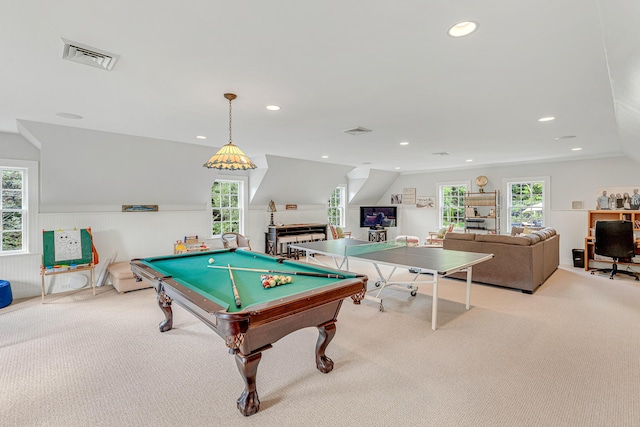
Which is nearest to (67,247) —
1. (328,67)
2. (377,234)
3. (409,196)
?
(328,67)

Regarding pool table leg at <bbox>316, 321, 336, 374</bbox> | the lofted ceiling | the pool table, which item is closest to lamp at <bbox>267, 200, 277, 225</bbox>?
the lofted ceiling

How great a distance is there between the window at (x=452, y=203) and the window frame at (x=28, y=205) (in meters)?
8.98

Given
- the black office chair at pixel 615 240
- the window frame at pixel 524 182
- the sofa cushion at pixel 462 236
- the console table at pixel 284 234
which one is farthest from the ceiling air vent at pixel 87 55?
the window frame at pixel 524 182

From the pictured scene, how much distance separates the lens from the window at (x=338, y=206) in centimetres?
960

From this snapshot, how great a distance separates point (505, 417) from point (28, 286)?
245 inches

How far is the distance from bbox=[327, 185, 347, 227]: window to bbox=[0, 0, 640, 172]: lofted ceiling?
5263 mm

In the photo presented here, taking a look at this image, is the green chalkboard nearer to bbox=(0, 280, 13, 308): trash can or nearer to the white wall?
the white wall

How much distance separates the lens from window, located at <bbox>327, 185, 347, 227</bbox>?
9602 millimetres

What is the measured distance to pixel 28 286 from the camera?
4707 mm

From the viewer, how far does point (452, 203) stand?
897 centimetres

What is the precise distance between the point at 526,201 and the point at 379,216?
3905mm

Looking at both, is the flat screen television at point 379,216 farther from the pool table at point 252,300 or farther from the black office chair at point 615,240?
the pool table at point 252,300

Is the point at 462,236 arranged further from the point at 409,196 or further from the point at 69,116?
the point at 69,116

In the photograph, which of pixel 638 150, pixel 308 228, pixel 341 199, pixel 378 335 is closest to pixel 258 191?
pixel 308 228
